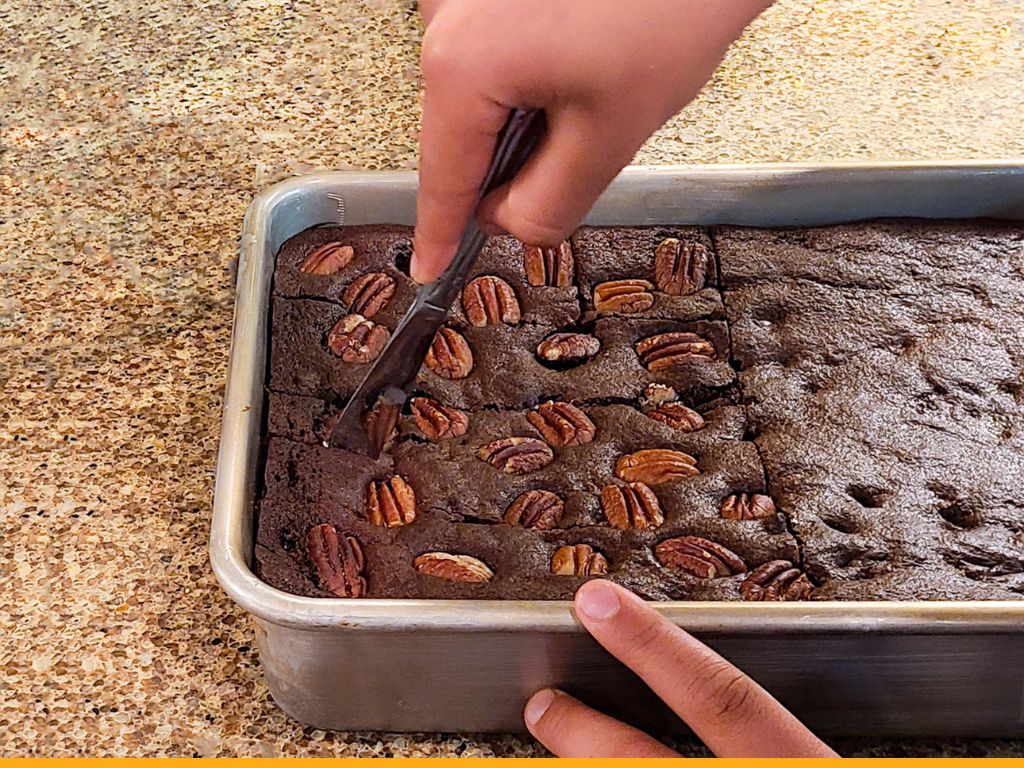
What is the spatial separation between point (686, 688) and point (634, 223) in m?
0.57

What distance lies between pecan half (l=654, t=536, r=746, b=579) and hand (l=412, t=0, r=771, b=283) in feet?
1.10

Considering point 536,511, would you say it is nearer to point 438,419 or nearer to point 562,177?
point 438,419

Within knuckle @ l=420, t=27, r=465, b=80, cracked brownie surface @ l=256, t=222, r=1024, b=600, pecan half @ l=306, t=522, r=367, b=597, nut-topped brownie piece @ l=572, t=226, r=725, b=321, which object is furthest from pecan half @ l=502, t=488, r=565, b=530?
knuckle @ l=420, t=27, r=465, b=80

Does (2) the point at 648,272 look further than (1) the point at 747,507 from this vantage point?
Yes

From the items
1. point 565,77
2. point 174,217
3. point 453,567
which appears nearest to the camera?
point 565,77

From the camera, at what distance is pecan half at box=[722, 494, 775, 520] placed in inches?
37.5

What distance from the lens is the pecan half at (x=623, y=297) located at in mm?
1135

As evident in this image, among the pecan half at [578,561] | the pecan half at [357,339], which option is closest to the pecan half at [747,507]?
the pecan half at [578,561]

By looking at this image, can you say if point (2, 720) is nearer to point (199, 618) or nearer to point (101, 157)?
point (199, 618)

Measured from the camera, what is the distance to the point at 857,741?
89cm

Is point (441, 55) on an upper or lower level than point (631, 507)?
upper

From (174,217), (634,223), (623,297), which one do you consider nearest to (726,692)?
(623,297)

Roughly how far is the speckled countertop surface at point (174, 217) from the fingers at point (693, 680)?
16cm

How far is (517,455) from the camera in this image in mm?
987
